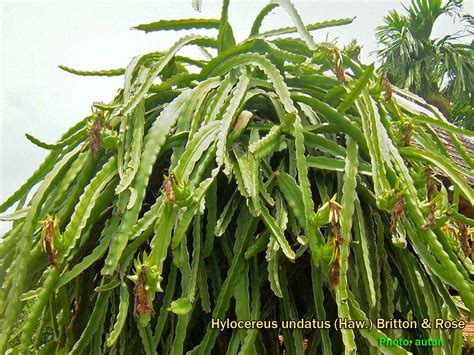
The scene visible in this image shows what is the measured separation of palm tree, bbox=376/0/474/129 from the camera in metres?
7.46

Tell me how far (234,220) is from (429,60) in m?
7.58

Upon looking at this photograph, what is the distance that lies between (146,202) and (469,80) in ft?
25.4

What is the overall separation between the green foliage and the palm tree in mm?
6982

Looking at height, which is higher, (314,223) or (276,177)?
(276,177)

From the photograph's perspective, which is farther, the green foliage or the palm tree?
the palm tree

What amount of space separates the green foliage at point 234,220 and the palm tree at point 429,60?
6.98 m

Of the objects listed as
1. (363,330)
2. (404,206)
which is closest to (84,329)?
(363,330)

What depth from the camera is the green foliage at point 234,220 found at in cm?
78

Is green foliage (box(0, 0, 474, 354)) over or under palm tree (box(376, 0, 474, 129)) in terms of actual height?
under

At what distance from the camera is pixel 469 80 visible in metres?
7.58

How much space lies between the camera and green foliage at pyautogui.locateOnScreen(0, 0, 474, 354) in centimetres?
78

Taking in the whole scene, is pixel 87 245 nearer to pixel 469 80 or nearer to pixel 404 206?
pixel 404 206

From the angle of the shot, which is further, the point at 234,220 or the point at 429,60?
the point at 429,60

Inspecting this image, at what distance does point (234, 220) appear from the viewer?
940 millimetres
